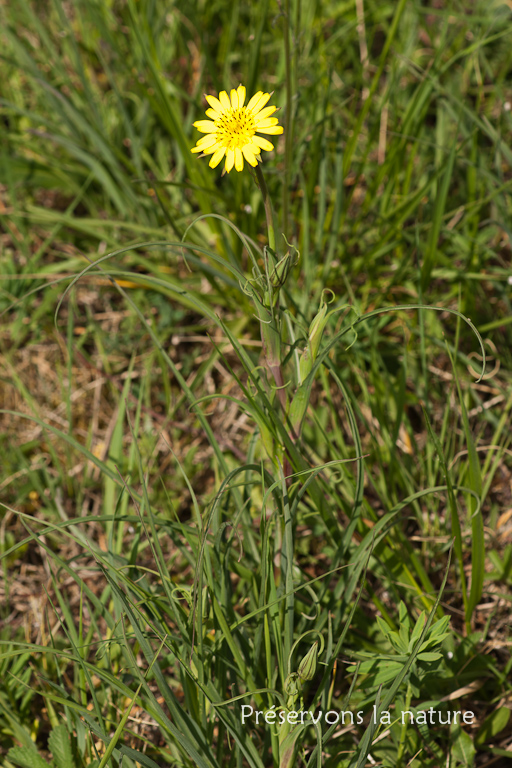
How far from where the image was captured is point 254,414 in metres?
1.42

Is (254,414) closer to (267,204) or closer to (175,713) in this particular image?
(267,204)

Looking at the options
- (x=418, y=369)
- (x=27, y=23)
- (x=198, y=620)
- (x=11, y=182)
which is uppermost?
(x=27, y=23)

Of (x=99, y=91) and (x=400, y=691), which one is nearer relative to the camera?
(x=400, y=691)

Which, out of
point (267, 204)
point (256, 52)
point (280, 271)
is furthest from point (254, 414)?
point (256, 52)

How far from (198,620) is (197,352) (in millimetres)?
1433

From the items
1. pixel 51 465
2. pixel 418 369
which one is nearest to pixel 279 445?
pixel 418 369

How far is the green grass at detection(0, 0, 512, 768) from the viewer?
4.93 ft

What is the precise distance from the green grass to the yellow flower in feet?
0.52

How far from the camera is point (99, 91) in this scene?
10.7 ft

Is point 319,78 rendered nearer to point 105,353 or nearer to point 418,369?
point 418,369

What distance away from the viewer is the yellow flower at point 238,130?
1.27 meters

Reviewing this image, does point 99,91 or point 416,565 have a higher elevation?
point 99,91

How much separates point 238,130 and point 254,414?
644mm

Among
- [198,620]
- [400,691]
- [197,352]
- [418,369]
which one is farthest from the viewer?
[197,352]
